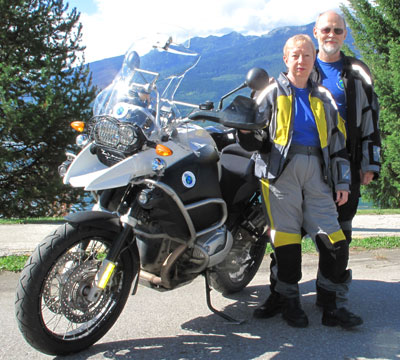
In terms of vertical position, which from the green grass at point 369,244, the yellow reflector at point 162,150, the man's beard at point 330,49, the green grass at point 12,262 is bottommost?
the green grass at point 369,244

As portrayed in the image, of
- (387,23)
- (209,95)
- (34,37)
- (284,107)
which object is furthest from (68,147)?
A: (387,23)

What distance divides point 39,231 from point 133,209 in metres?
4.21

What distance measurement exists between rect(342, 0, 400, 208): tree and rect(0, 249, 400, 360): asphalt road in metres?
13.4

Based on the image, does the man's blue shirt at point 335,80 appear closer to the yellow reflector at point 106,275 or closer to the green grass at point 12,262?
the yellow reflector at point 106,275

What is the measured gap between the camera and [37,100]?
12.8 metres

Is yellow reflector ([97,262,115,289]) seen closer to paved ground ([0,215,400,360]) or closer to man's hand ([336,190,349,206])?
paved ground ([0,215,400,360])

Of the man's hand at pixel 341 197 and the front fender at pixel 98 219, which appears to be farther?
the man's hand at pixel 341 197

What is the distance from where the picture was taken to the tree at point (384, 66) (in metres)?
16.5

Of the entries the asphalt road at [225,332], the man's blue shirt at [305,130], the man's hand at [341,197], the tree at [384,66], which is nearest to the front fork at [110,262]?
the asphalt road at [225,332]

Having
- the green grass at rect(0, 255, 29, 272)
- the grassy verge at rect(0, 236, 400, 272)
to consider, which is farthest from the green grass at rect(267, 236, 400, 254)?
the green grass at rect(0, 255, 29, 272)

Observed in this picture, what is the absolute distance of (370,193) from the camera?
1920 centimetres

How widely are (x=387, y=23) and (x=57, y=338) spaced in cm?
1924

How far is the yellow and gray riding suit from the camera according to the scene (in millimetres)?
3250

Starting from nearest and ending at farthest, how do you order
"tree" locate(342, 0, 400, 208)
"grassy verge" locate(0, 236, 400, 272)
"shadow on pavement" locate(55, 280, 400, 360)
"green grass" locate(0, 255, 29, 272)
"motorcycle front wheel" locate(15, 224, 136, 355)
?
1. "motorcycle front wheel" locate(15, 224, 136, 355)
2. "shadow on pavement" locate(55, 280, 400, 360)
3. "green grass" locate(0, 255, 29, 272)
4. "grassy verge" locate(0, 236, 400, 272)
5. "tree" locate(342, 0, 400, 208)
